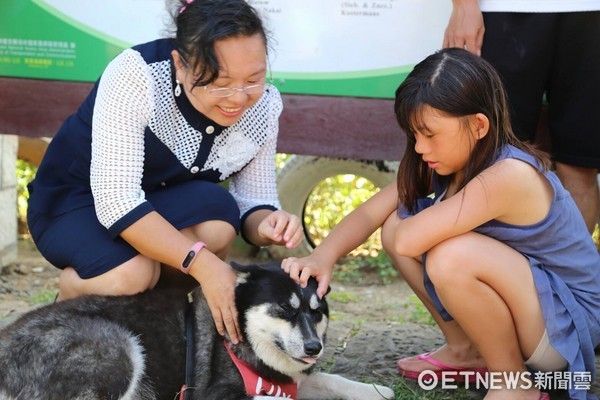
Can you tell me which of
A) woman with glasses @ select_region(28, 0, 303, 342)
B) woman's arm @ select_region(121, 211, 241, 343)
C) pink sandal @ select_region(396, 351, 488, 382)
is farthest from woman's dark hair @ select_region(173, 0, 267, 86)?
pink sandal @ select_region(396, 351, 488, 382)

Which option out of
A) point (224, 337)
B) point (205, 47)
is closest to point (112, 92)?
point (205, 47)

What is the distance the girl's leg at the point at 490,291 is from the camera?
10.3 feet

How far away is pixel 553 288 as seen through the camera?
10.4 ft

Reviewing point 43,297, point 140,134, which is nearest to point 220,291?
point 140,134

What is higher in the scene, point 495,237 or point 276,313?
point 495,237

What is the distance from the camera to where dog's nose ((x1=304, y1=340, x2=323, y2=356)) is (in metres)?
3.18

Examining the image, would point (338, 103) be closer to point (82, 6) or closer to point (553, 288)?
point (82, 6)

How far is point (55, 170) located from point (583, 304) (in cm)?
227

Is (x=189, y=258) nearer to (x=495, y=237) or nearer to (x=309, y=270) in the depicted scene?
(x=309, y=270)

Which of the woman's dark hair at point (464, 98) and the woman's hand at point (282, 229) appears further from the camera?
the woman's hand at point (282, 229)

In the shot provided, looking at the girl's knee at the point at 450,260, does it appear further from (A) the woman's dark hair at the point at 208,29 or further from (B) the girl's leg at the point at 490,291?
(A) the woman's dark hair at the point at 208,29

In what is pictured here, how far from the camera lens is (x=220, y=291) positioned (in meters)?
3.18

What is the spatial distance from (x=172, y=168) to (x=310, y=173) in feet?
8.25

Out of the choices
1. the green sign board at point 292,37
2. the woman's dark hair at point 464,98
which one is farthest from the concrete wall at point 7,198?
the woman's dark hair at point 464,98
